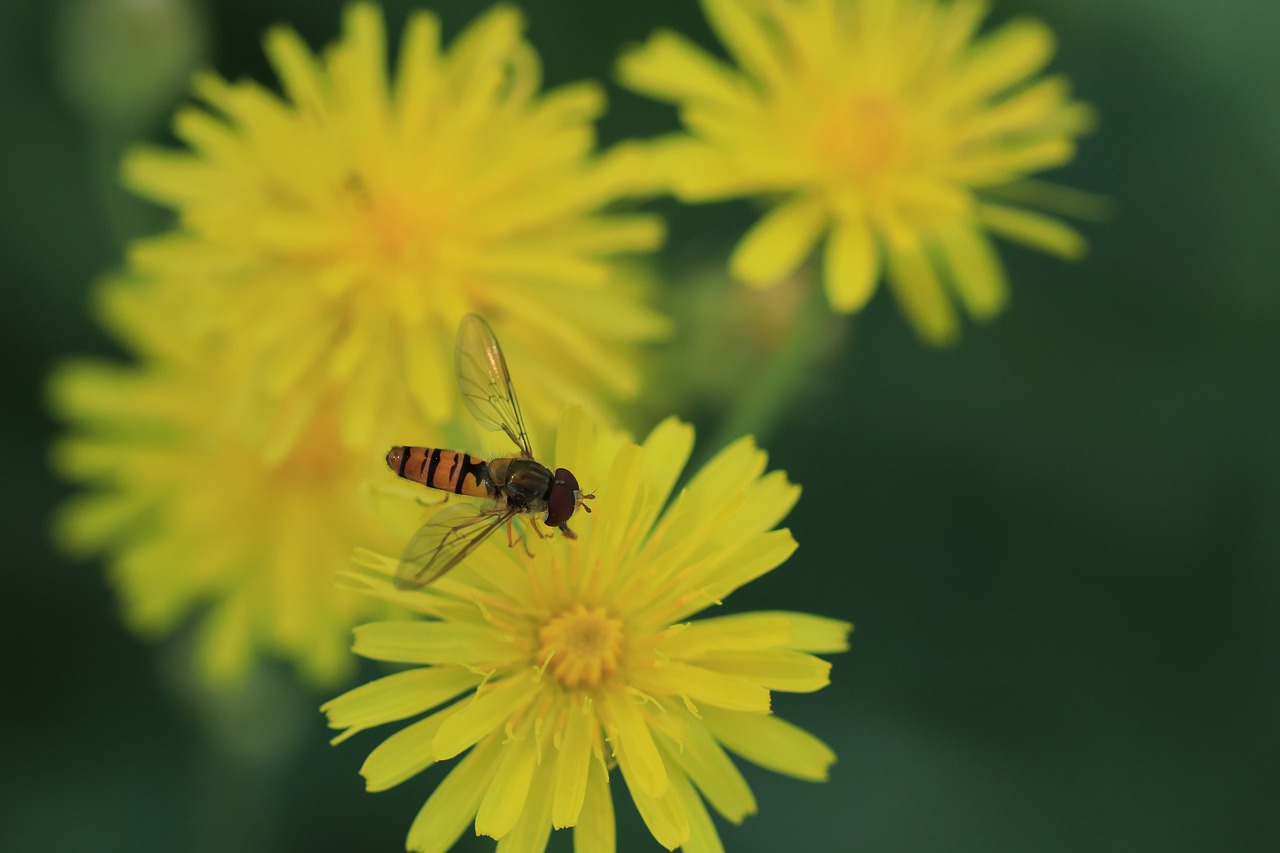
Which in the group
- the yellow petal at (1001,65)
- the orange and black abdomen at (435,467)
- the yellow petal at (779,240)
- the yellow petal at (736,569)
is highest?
the yellow petal at (1001,65)

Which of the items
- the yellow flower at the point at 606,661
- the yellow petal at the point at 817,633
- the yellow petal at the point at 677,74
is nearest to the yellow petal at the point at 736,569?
the yellow flower at the point at 606,661

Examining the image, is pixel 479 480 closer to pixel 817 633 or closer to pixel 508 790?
pixel 508 790

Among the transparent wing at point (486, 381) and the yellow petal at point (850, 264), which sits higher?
the yellow petal at point (850, 264)

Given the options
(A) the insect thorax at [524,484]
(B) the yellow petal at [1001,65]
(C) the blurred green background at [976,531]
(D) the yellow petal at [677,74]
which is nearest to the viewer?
(A) the insect thorax at [524,484]

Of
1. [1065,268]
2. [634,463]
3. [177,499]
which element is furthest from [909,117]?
[177,499]

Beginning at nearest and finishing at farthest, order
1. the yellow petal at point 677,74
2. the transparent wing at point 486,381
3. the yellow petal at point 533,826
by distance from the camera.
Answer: the yellow petal at point 533,826 → the transparent wing at point 486,381 → the yellow petal at point 677,74

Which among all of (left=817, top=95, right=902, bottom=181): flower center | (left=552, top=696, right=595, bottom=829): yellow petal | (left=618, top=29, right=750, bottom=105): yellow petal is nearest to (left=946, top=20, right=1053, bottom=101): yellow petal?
(left=817, top=95, right=902, bottom=181): flower center

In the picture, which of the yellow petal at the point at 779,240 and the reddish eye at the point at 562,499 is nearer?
the reddish eye at the point at 562,499

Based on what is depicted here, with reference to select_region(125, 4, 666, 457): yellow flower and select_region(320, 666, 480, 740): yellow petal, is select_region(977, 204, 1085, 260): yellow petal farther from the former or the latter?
select_region(320, 666, 480, 740): yellow petal

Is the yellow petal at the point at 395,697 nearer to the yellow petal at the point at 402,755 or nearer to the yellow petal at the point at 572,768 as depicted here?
the yellow petal at the point at 402,755
